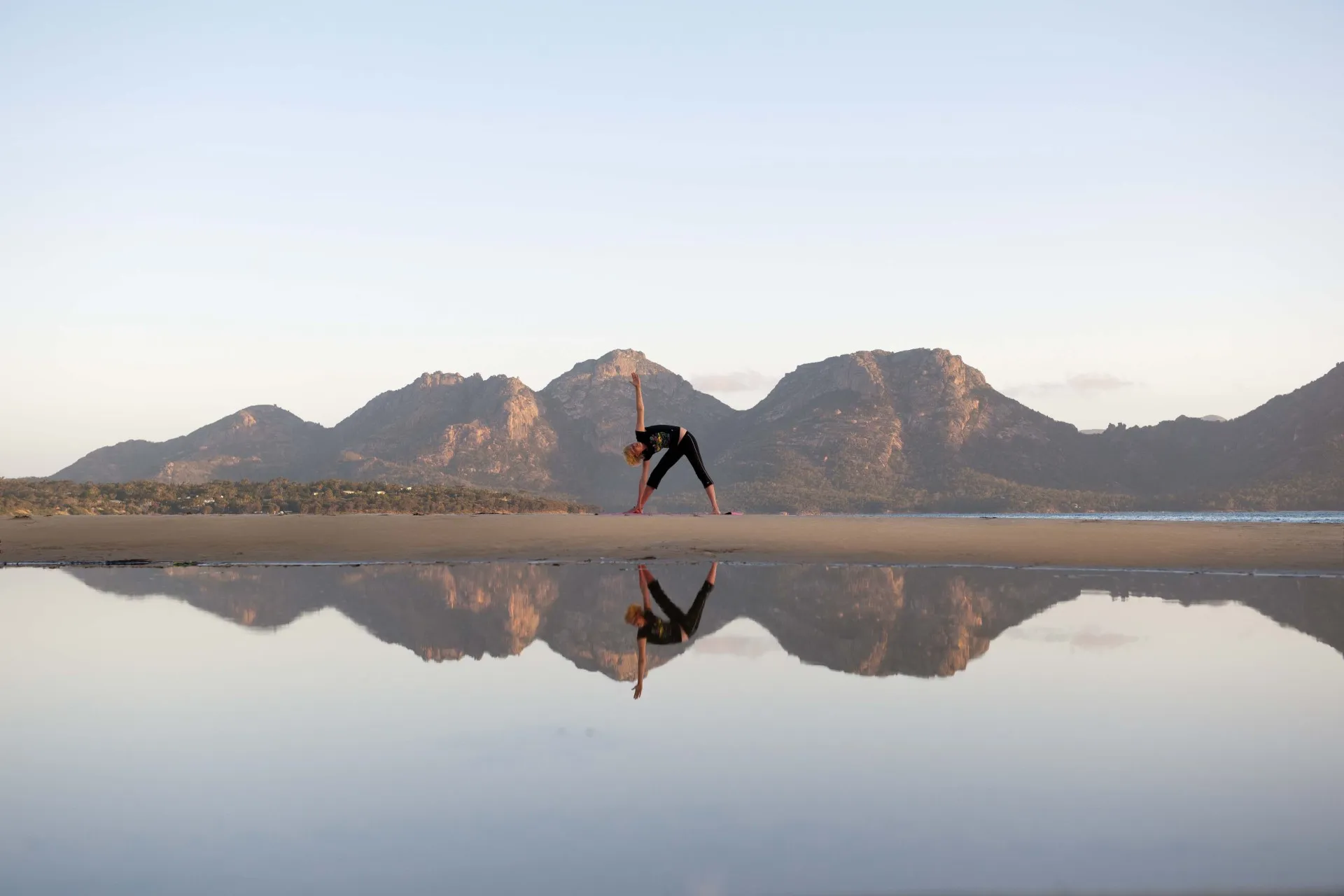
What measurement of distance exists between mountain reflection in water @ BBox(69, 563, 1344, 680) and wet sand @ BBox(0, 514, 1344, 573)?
1840mm

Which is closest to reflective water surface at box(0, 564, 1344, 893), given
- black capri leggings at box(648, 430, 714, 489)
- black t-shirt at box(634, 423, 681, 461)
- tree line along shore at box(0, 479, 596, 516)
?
black t-shirt at box(634, 423, 681, 461)

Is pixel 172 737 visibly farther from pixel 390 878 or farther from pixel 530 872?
pixel 530 872

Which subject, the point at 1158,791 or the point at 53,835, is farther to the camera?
the point at 1158,791

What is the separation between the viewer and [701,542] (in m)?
21.6

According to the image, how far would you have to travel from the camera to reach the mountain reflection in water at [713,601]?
30.3 ft

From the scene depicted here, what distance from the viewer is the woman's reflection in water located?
31.1ft

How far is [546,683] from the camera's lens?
7598 millimetres

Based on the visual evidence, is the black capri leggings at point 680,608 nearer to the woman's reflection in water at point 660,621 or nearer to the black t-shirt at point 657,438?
the woman's reflection in water at point 660,621

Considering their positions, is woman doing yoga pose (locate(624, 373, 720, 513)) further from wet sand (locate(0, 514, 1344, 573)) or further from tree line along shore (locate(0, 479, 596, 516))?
tree line along shore (locate(0, 479, 596, 516))

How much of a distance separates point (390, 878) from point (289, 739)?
243 cm

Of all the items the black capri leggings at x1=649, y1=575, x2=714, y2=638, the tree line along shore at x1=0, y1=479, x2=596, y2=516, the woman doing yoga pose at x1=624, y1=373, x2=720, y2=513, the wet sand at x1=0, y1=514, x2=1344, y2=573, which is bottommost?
the black capri leggings at x1=649, y1=575, x2=714, y2=638

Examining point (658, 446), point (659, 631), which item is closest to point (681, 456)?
point (658, 446)

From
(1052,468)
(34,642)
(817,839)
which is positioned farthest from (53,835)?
(1052,468)

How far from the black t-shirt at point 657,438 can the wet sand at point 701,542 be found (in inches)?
82.8
